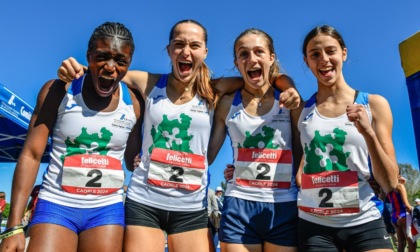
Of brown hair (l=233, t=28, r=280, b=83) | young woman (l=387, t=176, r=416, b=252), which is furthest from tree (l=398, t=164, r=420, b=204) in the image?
brown hair (l=233, t=28, r=280, b=83)

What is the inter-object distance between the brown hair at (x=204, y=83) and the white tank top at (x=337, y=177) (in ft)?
2.88

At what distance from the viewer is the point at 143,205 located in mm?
3008

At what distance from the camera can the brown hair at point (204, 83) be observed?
3.33 meters

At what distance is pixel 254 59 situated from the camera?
3270 millimetres

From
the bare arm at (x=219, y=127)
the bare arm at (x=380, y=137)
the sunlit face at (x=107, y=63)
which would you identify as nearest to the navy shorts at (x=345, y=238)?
the bare arm at (x=380, y=137)

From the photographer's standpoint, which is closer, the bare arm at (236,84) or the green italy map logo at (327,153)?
the green italy map logo at (327,153)

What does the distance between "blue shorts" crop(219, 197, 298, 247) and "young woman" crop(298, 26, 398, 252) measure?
0.47ft

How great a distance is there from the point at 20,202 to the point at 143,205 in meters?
0.84

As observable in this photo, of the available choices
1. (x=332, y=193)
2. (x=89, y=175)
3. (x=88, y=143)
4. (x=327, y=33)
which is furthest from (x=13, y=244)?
(x=327, y=33)

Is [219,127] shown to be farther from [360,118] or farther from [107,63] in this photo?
[360,118]

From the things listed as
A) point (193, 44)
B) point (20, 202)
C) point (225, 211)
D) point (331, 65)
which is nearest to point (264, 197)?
point (225, 211)

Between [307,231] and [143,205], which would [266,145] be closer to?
[307,231]

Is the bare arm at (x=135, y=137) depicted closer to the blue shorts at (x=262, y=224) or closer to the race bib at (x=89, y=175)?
the race bib at (x=89, y=175)

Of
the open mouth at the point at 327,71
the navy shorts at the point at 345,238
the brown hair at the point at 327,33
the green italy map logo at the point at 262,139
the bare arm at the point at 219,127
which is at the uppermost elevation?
the brown hair at the point at 327,33
